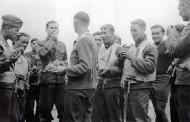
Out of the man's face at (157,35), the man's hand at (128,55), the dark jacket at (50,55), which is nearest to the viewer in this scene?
the man's hand at (128,55)

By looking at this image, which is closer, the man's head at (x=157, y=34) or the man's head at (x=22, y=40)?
the man's head at (x=22, y=40)

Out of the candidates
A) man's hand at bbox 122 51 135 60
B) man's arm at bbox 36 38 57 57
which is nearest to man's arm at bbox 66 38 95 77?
man's hand at bbox 122 51 135 60

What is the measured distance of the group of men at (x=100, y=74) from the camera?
4.39m

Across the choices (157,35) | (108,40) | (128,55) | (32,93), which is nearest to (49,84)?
(32,93)

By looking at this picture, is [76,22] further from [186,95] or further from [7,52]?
[186,95]

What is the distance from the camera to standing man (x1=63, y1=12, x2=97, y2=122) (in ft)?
15.0

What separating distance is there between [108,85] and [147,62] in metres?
1.36

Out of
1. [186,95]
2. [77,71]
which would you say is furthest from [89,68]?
[186,95]

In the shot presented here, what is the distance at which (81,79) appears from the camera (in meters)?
4.68

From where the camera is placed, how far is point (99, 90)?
6.56 metres

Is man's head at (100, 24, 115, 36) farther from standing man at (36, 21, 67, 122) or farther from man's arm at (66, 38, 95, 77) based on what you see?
man's arm at (66, 38, 95, 77)

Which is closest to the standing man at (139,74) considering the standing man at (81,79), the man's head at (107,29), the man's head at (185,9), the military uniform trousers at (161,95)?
the standing man at (81,79)

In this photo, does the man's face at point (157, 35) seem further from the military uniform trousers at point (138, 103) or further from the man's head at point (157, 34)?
the military uniform trousers at point (138, 103)

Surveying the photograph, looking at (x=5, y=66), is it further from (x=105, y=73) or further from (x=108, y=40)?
(x=108, y=40)
